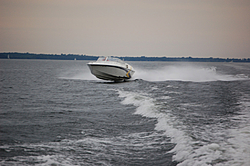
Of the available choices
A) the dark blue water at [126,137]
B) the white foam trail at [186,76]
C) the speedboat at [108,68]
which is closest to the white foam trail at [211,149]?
the dark blue water at [126,137]

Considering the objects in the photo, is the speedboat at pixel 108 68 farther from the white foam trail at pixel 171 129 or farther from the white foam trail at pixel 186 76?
the white foam trail at pixel 186 76

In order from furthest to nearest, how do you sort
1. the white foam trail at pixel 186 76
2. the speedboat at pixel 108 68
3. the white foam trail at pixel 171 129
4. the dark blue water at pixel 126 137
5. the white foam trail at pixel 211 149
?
the white foam trail at pixel 186 76 → the speedboat at pixel 108 68 → the white foam trail at pixel 171 129 → the dark blue water at pixel 126 137 → the white foam trail at pixel 211 149

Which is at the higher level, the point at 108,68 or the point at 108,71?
→ the point at 108,68

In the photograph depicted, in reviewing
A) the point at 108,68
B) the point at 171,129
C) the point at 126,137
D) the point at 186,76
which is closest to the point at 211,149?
the point at 171,129

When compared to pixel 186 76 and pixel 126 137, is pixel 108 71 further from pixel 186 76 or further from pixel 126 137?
pixel 186 76

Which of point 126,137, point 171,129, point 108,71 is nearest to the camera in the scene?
point 126,137

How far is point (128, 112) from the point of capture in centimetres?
1324

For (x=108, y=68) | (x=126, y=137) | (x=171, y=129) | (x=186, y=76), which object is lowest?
(x=126, y=137)

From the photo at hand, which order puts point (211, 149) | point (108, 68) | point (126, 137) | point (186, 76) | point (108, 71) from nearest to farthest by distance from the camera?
point (211, 149)
point (126, 137)
point (108, 68)
point (108, 71)
point (186, 76)

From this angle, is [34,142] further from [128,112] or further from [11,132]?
[128,112]

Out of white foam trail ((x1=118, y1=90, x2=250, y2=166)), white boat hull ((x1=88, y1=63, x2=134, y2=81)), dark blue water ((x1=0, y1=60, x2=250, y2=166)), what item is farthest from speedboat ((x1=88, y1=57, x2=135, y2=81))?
white foam trail ((x1=118, y1=90, x2=250, y2=166))

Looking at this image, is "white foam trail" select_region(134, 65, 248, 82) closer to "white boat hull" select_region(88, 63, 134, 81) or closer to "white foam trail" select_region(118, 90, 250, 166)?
"white boat hull" select_region(88, 63, 134, 81)

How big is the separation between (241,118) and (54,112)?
981cm

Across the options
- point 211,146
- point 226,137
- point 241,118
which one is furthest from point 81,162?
point 241,118
